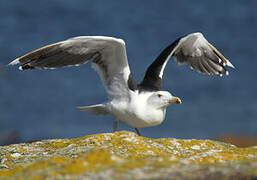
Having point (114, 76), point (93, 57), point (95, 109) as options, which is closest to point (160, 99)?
point (114, 76)

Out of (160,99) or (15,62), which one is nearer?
(15,62)

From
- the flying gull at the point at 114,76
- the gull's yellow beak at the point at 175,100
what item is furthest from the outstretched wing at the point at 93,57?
the gull's yellow beak at the point at 175,100

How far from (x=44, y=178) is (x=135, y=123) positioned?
4.83 metres

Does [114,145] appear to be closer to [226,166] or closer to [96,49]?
[226,166]

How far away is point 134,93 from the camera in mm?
7324

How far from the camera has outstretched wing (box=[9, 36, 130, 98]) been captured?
7.05m

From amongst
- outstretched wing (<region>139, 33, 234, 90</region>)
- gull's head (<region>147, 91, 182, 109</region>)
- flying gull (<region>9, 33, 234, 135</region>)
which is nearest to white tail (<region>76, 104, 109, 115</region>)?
flying gull (<region>9, 33, 234, 135</region>)

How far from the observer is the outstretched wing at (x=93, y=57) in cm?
705

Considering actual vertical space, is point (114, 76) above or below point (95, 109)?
above

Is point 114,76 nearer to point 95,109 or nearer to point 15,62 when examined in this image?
point 95,109

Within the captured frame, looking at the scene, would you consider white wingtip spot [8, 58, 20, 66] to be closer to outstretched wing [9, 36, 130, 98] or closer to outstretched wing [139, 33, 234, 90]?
outstretched wing [9, 36, 130, 98]

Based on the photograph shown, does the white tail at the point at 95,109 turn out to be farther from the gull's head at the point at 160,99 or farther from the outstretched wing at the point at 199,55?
the outstretched wing at the point at 199,55

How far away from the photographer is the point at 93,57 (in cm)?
750

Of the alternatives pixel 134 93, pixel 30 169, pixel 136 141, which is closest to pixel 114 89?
pixel 134 93
